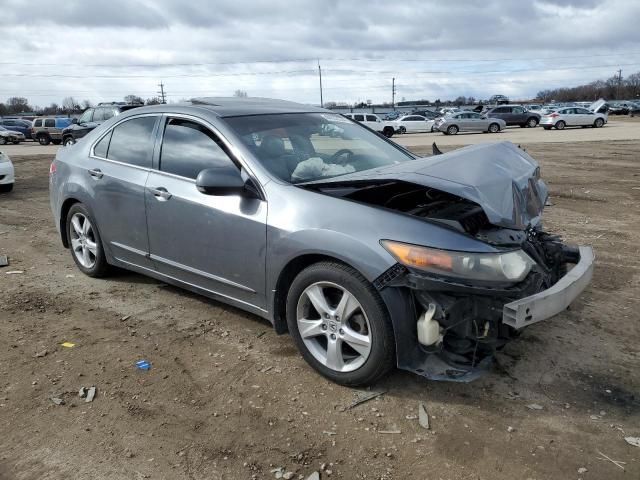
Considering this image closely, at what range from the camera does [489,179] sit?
3.30 m

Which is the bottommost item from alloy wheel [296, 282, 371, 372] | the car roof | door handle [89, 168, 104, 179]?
alloy wheel [296, 282, 371, 372]

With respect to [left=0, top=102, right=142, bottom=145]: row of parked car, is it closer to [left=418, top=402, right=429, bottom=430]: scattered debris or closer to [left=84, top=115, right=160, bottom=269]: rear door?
[left=84, top=115, right=160, bottom=269]: rear door

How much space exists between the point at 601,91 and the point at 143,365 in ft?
403

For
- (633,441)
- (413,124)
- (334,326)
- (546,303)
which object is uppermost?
(413,124)

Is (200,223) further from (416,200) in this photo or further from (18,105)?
(18,105)

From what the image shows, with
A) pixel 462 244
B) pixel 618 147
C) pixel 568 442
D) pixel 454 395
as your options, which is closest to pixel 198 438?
pixel 454 395

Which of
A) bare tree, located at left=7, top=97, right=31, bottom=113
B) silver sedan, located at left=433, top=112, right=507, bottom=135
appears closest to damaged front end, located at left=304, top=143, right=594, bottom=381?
silver sedan, located at left=433, top=112, right=507, bottom=135

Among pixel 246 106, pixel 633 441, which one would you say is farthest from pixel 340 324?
pixel 246 106

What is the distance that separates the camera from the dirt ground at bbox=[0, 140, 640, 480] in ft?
8.60

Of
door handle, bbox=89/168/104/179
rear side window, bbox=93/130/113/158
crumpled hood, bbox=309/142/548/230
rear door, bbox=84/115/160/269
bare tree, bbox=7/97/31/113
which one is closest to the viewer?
crumpled hood, bbox=309/142/548/230

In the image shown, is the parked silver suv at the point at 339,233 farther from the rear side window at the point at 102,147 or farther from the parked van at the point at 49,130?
the parked van at the point at 49,130

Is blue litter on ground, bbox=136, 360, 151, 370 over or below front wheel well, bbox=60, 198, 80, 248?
below

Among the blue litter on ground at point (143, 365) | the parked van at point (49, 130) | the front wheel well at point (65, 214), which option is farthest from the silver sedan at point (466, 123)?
the blue litter on ground at point (143, 365)

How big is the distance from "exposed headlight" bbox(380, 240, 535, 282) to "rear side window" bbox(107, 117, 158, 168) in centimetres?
244
